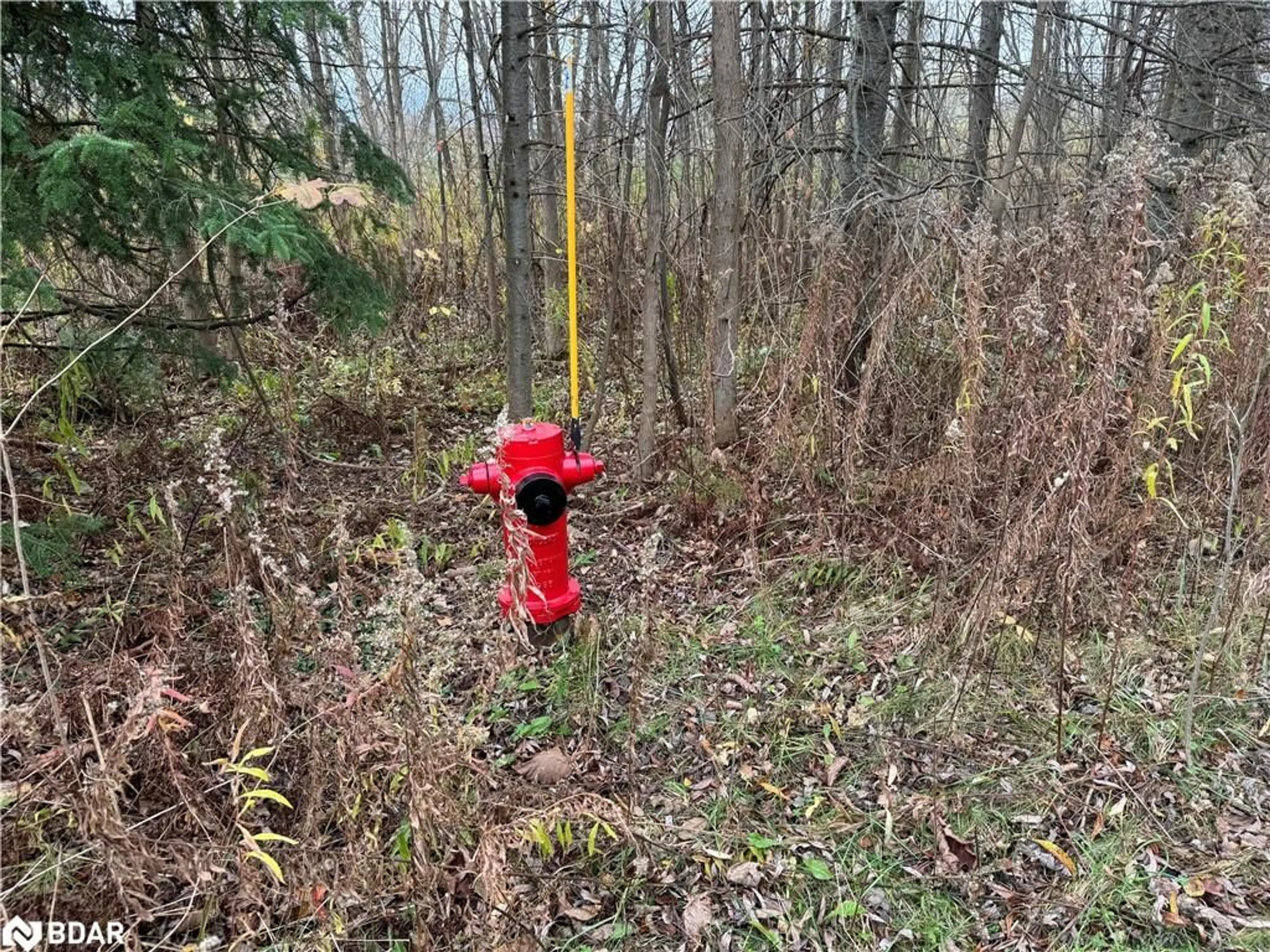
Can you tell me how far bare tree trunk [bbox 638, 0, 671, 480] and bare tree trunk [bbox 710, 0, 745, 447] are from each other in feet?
0.99

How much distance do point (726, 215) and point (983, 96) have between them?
2.67 metres

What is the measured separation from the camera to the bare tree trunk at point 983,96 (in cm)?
432

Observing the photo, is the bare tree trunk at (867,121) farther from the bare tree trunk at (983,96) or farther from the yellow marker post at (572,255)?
the yellow marker post at (572,255)

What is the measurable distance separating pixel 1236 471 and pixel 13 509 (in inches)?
130

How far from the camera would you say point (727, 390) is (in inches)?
177

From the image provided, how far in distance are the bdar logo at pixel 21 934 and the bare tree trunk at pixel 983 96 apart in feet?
15.0

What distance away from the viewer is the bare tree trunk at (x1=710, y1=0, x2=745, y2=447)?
391 centimetres

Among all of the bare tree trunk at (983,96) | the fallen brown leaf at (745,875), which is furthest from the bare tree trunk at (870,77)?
the fallen brown leaf at (745,875)

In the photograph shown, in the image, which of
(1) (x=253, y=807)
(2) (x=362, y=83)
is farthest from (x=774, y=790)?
(2) (x=362, y=83)

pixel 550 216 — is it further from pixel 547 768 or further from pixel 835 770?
pixel 835 770

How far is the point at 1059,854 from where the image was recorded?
2236mm

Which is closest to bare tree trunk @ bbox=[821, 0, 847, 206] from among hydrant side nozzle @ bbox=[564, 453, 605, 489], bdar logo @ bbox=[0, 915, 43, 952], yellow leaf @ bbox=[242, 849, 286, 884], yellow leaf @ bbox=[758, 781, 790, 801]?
hydrant side nozzle @ bbox=[564, 453, 605, 489]

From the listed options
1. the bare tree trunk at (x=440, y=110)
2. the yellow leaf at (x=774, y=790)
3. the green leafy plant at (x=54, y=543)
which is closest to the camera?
the yellow leaf at (x=774, y=790)

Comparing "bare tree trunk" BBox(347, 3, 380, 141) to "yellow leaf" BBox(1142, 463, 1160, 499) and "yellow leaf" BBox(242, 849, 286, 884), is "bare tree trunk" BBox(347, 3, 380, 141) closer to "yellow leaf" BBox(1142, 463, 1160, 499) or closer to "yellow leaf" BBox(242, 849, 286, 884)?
"yellow leaf" BBox(242, 849, 286, 884)
